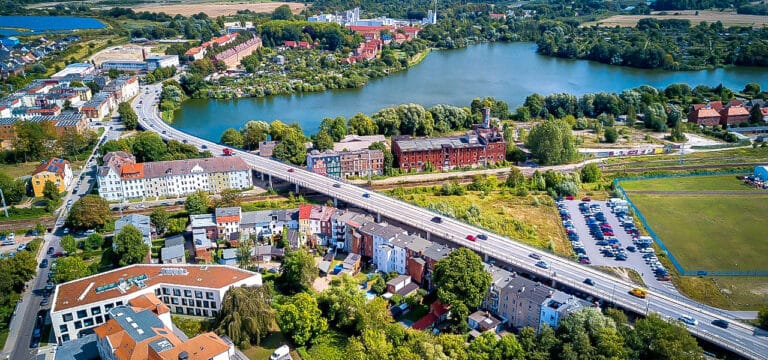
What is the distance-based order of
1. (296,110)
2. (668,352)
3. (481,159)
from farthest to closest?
(296,110) → (481,159) → (668,352)

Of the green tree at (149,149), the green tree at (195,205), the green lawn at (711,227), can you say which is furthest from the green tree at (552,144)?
the green tree at (149,149)

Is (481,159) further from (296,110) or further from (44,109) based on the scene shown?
(44,109)

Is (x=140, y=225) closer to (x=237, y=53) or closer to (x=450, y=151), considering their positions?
(x=450, y=151)

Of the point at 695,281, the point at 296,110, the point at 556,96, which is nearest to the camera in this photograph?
the point at 695,281

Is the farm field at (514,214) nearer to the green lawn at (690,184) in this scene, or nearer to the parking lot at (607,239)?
the parking lot at (607,239)

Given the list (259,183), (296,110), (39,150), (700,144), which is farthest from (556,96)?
(39,150)

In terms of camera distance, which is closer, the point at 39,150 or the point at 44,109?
the point at 39,150

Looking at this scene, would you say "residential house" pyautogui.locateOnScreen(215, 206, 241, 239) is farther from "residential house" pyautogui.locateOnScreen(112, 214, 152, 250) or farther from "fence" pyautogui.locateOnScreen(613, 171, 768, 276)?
"fence" pyautogui.locateOnScreen(613, 171, 768, 276)

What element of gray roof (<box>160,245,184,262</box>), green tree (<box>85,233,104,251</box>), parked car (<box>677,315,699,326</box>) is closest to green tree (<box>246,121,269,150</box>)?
green tree (<box>85,233,104,251</box>)
